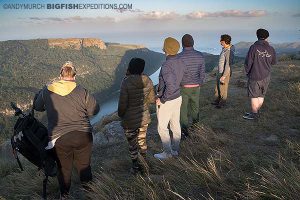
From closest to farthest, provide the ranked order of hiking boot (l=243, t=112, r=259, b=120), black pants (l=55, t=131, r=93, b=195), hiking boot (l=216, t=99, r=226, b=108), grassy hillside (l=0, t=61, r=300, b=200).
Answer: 1. grassy hillside (l=0, t=61, r=300, b=200)
2. black pants (l=55, t=131, r=93, b=195)
3. hiking boot (l=243, t=112, r=259, b=120)
4. hiking boot (l=216, t=99, r=226, b=108)

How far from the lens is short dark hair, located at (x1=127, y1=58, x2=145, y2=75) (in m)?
4.99

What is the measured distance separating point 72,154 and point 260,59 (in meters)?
4.70

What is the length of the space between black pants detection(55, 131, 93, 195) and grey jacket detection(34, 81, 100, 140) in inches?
3.8

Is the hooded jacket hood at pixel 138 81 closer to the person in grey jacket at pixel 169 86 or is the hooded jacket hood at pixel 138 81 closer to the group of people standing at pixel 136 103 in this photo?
the group of people standing at pixel 136 103

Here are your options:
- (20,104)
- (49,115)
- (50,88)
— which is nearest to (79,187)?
(49,115)

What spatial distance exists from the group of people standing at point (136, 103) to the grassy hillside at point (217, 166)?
38 centimetres

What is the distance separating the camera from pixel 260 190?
367cm

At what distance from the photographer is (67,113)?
450cm

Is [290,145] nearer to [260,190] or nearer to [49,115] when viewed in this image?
[260,190]

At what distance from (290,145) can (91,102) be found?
3431 millimetres

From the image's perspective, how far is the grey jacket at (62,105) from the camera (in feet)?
14.5

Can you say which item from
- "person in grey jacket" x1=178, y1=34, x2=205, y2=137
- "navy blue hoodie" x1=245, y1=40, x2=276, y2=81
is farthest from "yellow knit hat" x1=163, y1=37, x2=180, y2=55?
"navy blue hoodie" x1=245, y1=40, x2=276, y2=81

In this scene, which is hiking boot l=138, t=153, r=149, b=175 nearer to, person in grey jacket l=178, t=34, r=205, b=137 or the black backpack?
the black backpack

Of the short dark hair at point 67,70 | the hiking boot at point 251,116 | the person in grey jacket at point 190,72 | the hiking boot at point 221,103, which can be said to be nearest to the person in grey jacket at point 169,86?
the person in grey jacket at point 190,72
